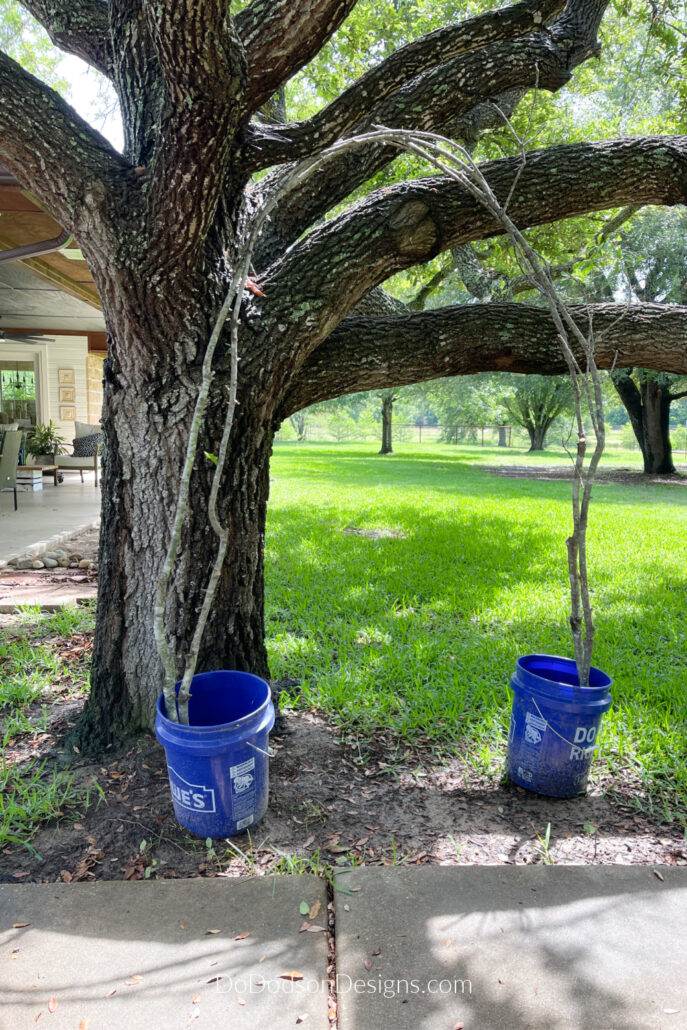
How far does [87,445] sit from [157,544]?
32.4 feet

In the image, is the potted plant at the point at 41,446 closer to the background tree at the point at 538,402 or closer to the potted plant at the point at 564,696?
the potted plant at the point at 564,696

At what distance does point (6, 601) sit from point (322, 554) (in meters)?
2.74

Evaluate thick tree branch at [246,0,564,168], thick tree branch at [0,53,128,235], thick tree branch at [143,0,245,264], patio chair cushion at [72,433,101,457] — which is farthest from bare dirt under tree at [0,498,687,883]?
patio chair cushion at [72,433,101,457]

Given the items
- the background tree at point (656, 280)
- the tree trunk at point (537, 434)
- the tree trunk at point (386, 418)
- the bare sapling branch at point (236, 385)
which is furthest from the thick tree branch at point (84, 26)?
the tree trunk at point (537, 434)

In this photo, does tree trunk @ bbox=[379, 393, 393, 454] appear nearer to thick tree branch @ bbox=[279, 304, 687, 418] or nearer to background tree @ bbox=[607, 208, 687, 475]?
background tree @ bbox=[607, 208, 687, 475]

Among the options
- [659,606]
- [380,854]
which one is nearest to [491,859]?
[380,854]

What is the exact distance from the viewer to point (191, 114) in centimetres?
218

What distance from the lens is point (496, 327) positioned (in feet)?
10.0

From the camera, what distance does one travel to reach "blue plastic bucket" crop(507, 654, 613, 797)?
242cm

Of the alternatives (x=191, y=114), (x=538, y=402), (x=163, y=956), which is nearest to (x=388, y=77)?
(x=191, y=114)

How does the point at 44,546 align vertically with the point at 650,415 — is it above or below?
below

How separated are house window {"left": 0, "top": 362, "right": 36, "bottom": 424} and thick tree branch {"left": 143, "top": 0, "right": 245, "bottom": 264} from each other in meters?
14.2

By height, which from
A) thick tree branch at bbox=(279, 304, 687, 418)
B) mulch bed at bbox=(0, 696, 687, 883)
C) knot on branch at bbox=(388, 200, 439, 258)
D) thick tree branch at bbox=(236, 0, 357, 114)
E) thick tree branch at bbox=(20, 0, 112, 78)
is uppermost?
thick tree branch at bbox=(20, 0, 112, 78)

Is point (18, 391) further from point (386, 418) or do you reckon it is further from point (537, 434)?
point (537, 434)
